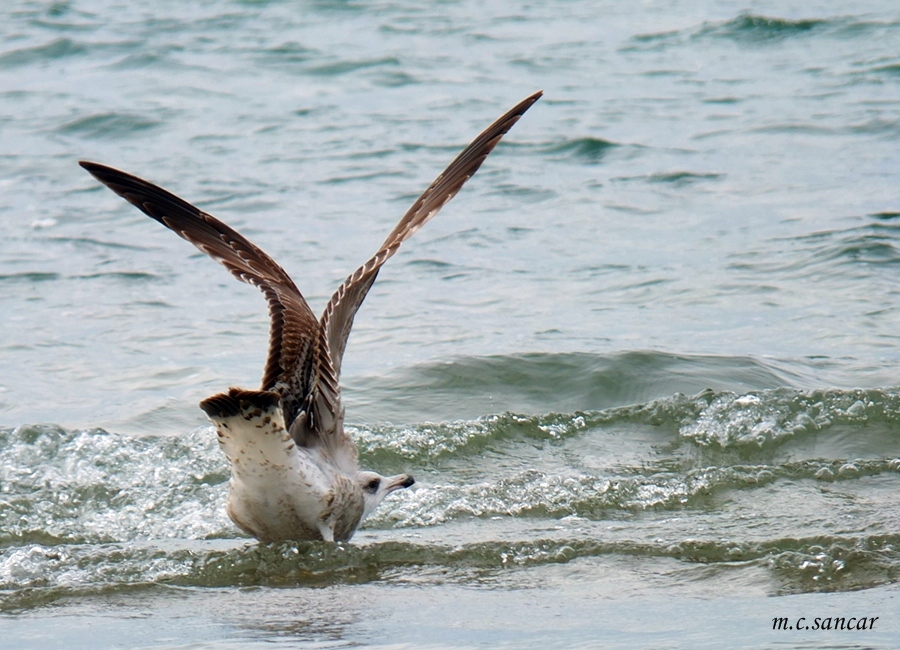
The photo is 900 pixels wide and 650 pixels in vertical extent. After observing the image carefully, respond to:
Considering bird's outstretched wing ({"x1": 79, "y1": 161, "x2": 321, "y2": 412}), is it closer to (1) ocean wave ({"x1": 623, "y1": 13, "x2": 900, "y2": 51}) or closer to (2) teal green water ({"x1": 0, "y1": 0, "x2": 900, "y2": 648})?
(2) teal green water ({"x1": 0, "y1": 0, "x2": 900, "y2": 648})

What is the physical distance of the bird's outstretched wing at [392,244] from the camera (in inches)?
214

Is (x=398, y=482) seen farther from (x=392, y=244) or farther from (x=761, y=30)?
(x=761, y=30)

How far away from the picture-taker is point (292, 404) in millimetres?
5250

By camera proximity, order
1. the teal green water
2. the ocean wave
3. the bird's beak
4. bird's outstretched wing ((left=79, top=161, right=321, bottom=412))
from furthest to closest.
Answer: the ocean wave → the bird's beak → bird's outstretched wing ((left=79, top=161, right=321, bottom=412)) → the teal green water

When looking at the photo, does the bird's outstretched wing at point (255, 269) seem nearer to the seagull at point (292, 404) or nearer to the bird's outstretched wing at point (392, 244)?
the seagull at point (292, 404)

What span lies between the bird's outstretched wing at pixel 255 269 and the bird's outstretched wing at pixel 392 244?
114mm

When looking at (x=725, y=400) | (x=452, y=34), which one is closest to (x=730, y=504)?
(x=725, y=400)

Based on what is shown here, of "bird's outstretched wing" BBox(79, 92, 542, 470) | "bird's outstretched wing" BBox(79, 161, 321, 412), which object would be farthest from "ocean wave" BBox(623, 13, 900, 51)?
"bird's outstretched wing" BBox(79, 161, 321, 412)

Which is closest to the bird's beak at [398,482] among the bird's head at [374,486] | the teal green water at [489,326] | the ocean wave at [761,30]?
the bird's head at [374,486]

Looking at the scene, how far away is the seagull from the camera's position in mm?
4727

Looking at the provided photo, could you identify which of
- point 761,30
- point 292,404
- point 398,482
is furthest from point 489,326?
point 761,30

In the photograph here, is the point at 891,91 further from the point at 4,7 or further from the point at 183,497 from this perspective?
the point at 4,7

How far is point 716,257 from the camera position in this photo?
9719 mm

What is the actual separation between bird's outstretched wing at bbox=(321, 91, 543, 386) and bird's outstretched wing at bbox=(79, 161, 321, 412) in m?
0.11
